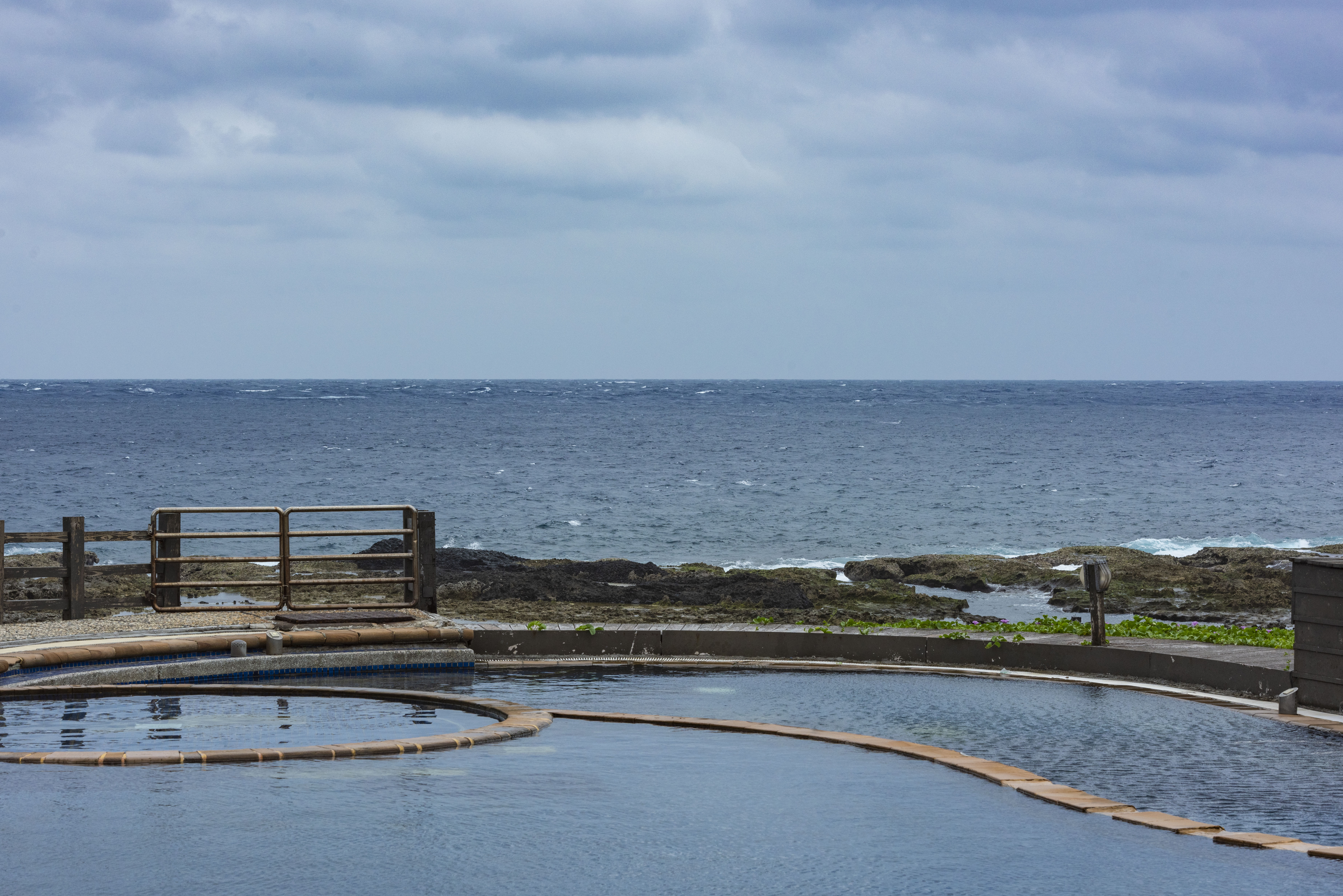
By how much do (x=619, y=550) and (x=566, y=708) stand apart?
134 ft

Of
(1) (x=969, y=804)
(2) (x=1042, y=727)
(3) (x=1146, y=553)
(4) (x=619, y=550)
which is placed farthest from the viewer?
(4) (x=619, y=550)

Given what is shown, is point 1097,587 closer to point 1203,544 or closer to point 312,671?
point 312,671

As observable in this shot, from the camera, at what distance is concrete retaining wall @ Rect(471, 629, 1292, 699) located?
46.5 feet

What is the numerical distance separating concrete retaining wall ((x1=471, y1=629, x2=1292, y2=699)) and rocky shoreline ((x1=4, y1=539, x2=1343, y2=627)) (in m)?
6.07

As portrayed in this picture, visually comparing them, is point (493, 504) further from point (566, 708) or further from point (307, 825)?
point (307, 825)

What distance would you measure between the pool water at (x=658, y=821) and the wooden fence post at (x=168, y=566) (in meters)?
7.87

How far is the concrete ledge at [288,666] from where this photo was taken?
1387 cm

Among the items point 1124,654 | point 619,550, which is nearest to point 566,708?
point 1124,654

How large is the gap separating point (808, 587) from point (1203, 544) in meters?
26.7

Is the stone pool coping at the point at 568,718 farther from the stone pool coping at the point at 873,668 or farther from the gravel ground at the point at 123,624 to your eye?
the gravel ground at the point at 123,624

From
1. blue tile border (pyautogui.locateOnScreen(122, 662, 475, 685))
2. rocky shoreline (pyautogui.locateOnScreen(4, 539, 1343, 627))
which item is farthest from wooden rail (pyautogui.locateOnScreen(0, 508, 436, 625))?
rocky shoreline (pyautogui.locateOnScreen(4, 539, 1343, 627))

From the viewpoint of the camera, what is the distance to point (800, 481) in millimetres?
80875

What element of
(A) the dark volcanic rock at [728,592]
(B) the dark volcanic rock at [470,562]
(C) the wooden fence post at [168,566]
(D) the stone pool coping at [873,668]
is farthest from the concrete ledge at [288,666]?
(B) the dark volcanic rock at [470,562]

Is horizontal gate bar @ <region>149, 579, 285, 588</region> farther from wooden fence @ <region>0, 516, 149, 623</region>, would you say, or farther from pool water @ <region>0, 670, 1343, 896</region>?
pool water @ <region>0, 670, 1343, 896</region>
